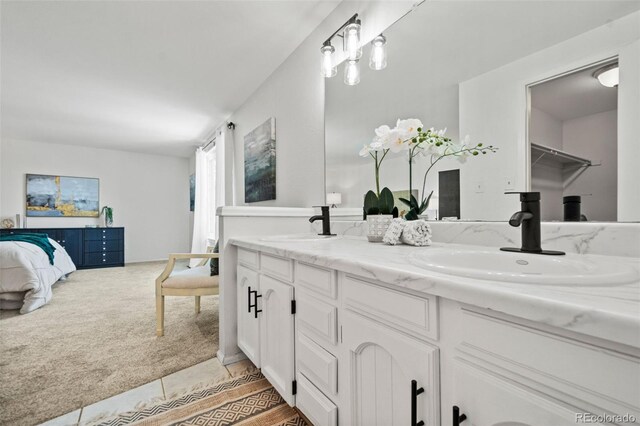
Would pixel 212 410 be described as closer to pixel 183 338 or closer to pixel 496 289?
pixel 183 338

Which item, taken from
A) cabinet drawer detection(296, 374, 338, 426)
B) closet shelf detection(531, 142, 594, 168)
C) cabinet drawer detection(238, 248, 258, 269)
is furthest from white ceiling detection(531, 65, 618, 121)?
cabinet drawer detection(238, 248, 258, 269)

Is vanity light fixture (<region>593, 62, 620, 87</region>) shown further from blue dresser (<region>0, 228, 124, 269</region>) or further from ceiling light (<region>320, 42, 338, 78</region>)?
blue dresser (<region>0, 228, 124, 269</region>)

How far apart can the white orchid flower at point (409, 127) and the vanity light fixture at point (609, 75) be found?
0.63 meters

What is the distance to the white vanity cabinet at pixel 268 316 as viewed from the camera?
1248 mm

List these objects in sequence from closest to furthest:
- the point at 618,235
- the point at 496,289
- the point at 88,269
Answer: the point at 496,289 → the point at 618,235 → the point at 88,269

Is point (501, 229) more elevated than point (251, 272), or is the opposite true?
point (501, 229)

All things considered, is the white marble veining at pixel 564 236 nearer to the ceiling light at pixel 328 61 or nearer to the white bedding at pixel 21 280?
the ceiling light at pixel 328 61

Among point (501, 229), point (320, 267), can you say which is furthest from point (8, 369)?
point (501, 229)

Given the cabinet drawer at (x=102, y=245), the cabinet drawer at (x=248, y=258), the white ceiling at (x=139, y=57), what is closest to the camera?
the cabinet drawer at (x=248, y=258)

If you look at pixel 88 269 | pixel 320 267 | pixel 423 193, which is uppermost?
pixel 423 193

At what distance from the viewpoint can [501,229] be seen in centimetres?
110

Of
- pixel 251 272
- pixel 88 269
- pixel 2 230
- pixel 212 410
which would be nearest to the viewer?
pixel 212 410

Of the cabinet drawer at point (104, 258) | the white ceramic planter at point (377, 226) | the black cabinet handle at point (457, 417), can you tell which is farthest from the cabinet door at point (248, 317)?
the cabinet drawer at point (104, 258)

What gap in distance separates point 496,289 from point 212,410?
4.85 feet
